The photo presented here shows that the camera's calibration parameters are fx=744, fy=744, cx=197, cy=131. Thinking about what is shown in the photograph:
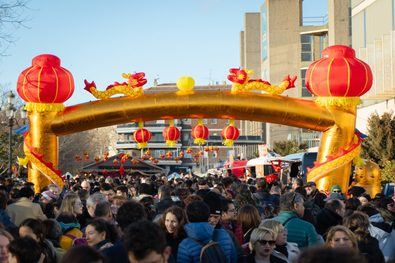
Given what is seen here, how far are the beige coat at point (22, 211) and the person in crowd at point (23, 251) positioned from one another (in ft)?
15.0

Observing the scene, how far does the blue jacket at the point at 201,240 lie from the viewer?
633 centimetres

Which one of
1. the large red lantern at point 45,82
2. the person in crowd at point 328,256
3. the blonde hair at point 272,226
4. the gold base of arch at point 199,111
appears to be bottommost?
the blonde hair at point 272,226

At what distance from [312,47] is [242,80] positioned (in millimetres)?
60910

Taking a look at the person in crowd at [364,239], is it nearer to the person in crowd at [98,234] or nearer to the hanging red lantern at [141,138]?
the person in crowd at [98,234]

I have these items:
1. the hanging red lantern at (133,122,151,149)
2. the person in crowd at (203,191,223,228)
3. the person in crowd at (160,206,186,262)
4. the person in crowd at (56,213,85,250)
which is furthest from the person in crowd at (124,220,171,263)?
the hanging red lantern at (133,122,151,149)

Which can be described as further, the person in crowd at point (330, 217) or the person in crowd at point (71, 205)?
the person in crowd at point (330, 217)

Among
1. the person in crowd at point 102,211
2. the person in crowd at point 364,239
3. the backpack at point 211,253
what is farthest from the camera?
the person in crowd at point 102,211

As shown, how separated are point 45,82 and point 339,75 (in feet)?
27.2

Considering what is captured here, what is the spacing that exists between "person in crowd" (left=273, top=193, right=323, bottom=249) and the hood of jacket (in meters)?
1.42

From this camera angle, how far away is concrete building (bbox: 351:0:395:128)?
121ft

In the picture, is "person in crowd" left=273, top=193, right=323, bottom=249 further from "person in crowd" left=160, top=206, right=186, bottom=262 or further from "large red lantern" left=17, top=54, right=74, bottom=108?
"large red lantern" left=17, top=54, right=74, bottom=108

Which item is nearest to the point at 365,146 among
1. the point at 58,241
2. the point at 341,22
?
the point at 58,241

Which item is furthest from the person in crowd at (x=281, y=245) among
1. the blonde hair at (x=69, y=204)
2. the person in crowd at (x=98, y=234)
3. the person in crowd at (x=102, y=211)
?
the blonde hair at (x=69, y=204)

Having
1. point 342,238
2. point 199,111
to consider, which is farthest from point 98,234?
point 199,111
